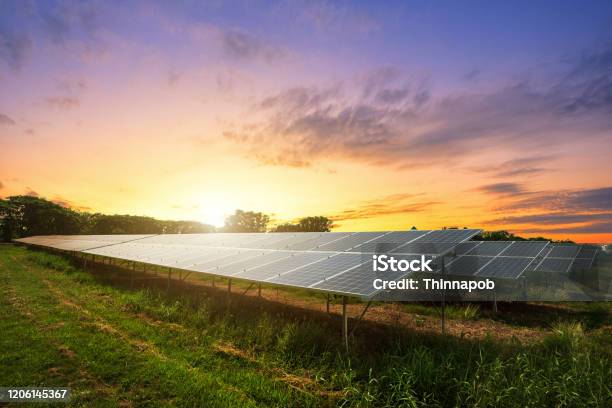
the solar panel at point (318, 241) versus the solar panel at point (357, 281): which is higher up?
the solar panel at point (318, 241)

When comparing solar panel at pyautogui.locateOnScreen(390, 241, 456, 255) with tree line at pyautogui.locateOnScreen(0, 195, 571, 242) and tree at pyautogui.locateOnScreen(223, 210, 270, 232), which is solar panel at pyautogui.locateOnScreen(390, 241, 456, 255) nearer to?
tree line at pyautogui.locateOnScreen(0, 195, 571, 242)

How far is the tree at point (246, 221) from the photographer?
9744 cm

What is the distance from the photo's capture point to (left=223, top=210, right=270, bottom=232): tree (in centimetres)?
9744

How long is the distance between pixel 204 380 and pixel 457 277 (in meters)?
15.9

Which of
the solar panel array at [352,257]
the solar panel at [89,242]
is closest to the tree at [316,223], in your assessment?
the solar panel at [89,242]

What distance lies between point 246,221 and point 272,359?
91.5 m

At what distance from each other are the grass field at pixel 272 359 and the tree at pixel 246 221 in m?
81.9

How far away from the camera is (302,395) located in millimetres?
7379

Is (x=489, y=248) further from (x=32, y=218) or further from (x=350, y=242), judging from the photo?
(x=32, y=218)

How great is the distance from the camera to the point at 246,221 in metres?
99.4

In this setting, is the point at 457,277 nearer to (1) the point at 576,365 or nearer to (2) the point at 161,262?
(1) the point at 576,365

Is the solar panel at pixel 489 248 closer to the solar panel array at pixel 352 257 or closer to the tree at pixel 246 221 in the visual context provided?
the solar panel array at pixel 352 257

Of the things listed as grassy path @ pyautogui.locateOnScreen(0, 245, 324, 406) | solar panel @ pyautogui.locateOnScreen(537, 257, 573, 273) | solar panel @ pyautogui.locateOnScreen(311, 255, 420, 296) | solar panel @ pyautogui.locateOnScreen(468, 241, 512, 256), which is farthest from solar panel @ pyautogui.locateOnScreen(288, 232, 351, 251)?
solar panel @ pyautogui.locateOnScreen(537, 257, 573, 273)

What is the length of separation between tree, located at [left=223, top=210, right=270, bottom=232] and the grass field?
269ft
